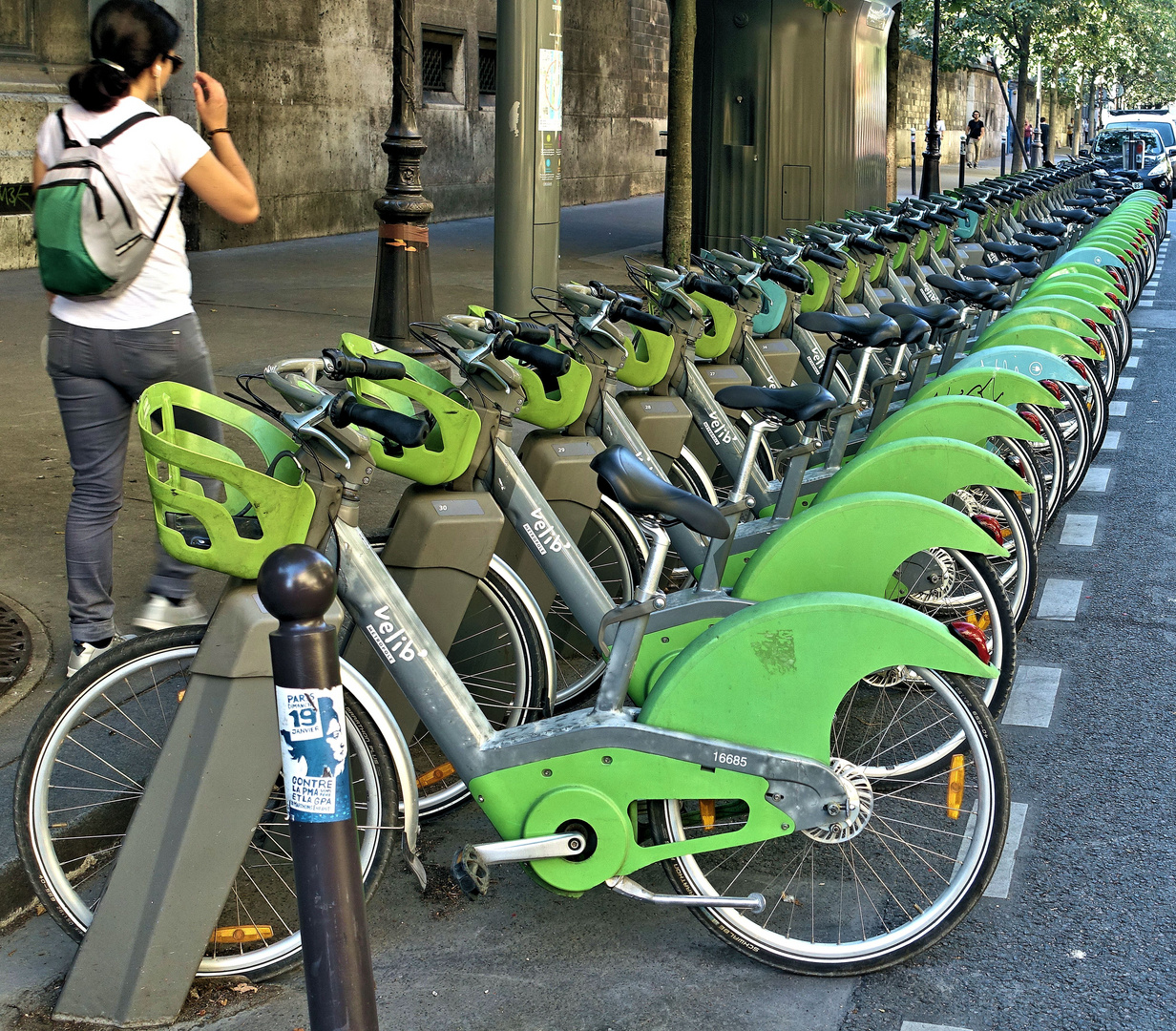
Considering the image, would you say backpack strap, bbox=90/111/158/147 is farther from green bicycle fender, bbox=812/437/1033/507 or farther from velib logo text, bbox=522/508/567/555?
green bicycle fender, bbox=812/437/1033/507

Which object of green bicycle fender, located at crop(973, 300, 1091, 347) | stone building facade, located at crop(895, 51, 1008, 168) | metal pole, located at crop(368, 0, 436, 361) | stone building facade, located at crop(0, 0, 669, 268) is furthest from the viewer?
stone building facade, located at crop(895, 51, 1008, 168)

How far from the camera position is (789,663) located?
9.91ft

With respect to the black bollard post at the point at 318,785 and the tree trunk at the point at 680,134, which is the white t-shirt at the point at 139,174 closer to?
the black bollard post at the point at 318,785

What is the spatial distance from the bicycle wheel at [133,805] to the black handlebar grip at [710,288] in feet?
9.40

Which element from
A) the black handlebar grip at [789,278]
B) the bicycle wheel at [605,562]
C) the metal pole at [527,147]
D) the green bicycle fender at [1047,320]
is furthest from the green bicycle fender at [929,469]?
the metal pole at [527,147]

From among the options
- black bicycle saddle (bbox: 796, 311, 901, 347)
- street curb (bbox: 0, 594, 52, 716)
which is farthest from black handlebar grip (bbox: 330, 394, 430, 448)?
black bicycle saddle (bbox: 796, 311, 901, 347)

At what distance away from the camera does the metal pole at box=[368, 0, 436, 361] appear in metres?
9.40

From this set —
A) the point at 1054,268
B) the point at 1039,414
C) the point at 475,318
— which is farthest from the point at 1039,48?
the point at 475,318

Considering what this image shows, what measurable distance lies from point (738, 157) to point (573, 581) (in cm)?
1116

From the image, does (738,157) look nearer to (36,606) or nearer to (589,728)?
(36,606)

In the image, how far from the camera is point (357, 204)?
1730 centimetres

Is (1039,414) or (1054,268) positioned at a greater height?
(1054,268)

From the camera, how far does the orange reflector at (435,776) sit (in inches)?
153

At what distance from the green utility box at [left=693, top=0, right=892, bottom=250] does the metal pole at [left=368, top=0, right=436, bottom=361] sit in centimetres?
530
